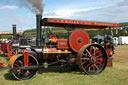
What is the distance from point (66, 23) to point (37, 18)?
6.50 feet

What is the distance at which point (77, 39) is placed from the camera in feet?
17.6

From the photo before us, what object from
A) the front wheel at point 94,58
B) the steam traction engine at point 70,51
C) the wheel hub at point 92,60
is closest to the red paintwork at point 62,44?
the steam traction engine at point 70,51

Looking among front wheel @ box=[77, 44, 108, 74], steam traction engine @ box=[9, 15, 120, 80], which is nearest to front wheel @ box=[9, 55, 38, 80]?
steam traction engine @ box=[9, 15, 120, 80]

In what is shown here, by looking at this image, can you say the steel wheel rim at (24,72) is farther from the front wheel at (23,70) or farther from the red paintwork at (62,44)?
the red paintwork at (62,44)

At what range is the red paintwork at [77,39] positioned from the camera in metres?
5.31

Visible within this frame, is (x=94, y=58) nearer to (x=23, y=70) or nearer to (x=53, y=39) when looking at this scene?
(x=53, y=39)

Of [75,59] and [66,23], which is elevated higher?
[66,23]

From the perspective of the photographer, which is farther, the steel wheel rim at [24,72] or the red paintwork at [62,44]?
the red paintwork at [62,44]

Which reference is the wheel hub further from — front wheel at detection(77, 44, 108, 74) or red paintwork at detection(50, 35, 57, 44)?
red paintwork at detection(50, 35, 57, 44)

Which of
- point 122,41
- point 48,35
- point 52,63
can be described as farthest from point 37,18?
point 122,41

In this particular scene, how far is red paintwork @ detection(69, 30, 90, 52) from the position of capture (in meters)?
5.31

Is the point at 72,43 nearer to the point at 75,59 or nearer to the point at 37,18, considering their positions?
the point at 75,59

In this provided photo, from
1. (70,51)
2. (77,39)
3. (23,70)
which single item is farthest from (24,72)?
(77,39)

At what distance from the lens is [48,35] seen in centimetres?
555
